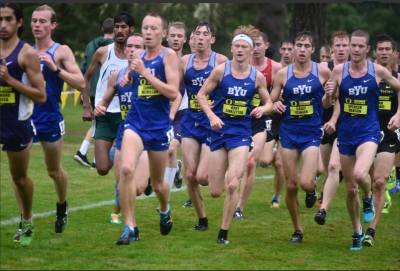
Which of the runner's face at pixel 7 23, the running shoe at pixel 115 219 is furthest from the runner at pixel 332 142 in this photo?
the runner's face at pixel 7 23

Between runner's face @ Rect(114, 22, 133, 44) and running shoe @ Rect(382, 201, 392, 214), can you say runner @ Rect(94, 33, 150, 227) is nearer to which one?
runner's face @ Rect(114, 22, 133, 44)

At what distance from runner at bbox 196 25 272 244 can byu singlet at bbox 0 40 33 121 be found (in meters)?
2.06

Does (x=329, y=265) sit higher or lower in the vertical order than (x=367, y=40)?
lower

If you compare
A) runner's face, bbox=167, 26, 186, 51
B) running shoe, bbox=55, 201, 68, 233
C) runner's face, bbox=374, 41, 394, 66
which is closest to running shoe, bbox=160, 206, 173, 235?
running shoe, bbox=55, 201, 68, 233

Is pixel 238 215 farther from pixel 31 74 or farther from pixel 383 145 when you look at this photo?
pixel 31 74

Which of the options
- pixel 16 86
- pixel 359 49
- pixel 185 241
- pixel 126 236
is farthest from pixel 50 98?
pixel 359 49

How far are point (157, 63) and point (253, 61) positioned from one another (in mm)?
3206

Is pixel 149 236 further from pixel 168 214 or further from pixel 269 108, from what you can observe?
pixel 269 108

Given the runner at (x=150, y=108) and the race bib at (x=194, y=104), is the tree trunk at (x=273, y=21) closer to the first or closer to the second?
the race bib at (x=194, y=104)

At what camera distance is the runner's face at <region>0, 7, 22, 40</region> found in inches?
222

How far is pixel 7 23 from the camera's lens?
5.66 meters

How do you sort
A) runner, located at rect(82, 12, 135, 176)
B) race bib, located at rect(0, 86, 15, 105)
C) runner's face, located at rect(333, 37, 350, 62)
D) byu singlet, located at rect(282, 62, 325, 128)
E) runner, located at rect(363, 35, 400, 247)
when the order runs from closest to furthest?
race bib, located at rect(0, 86, 15, 105)
byu singlet, located at rect(282, 62, 325, 128)
runner, located at rect(363, 35, 400, 247)
runner, located at rect(82, 12, 135, 176)
runner's face, located at rect(333, 37, 350, 62)

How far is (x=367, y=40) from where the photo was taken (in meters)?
7.07

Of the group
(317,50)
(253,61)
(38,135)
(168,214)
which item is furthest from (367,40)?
(317,50)
